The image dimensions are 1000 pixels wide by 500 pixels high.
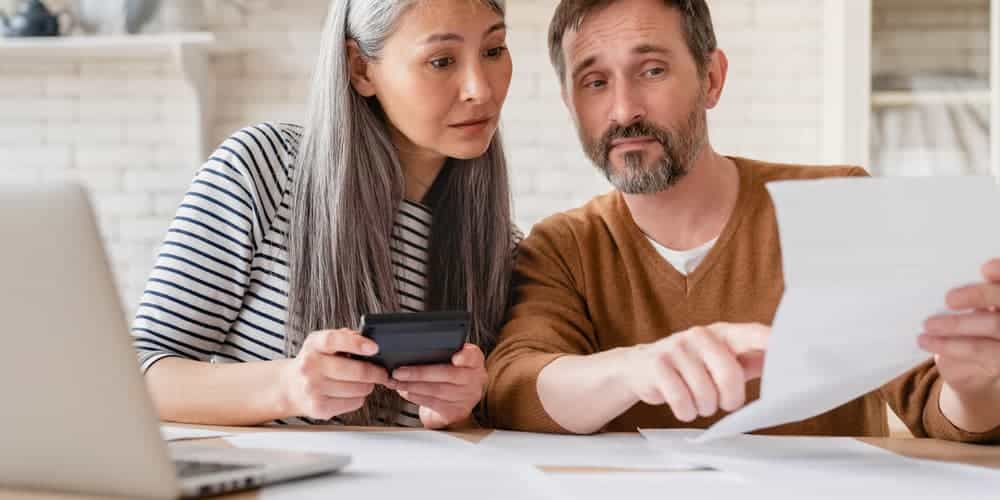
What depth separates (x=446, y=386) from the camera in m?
1.31

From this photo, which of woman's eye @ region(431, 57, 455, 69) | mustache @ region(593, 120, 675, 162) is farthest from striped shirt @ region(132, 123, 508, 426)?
mustache @ region(593, 120, 675, 162)

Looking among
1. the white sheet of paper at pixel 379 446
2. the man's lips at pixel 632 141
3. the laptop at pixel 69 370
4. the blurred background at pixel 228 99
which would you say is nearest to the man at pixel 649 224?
the man's lips at pixel 632 141

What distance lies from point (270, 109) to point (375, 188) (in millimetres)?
1847

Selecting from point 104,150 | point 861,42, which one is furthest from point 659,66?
point 104,150

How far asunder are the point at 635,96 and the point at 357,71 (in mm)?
426

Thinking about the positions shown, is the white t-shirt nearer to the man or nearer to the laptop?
the man

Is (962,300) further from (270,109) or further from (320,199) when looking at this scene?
(270,109)

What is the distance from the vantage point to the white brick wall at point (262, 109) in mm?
3340

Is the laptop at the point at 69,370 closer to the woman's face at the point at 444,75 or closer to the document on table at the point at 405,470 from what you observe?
the document on table at the point at 405,470

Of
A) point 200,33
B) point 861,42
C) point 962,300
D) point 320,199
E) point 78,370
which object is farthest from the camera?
point 200,33

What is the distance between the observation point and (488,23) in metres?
1.65

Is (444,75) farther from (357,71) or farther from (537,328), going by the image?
(537,328)

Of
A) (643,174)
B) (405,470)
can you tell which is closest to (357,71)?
(643,174)

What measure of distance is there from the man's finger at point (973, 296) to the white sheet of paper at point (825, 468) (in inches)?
6.3
